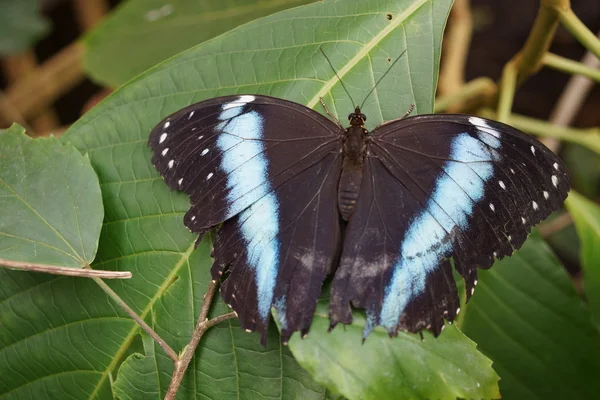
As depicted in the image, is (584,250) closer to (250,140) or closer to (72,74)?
(250,140)

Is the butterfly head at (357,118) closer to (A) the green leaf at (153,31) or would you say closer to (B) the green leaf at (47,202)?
(B) the green leaf at (47,202)

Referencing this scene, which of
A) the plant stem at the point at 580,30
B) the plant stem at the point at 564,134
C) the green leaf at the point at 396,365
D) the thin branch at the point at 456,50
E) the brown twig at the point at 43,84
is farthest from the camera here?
the brown twig at the point at 43,84

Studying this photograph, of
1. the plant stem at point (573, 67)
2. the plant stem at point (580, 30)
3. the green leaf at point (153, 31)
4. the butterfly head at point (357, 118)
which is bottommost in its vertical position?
the butterfly head at point (357, 118)

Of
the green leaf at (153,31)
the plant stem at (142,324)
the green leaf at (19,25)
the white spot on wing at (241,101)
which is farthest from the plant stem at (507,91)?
the green leaf at (19,25)

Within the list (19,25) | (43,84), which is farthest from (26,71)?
(19,25)

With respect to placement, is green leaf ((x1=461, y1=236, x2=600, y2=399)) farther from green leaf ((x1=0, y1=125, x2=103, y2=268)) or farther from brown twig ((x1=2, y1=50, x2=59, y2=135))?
brown twig ((x1=2, y1=50, x2=59, y2=135))

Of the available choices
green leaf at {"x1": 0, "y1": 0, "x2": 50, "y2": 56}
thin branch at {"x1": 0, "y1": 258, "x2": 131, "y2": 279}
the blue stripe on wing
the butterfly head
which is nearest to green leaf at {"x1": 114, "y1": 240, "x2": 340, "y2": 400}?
thin branch at {"x1": 0, "y1": 258, "x2": 131, "y2": 279}

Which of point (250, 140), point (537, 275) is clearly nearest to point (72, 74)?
point (250, 140)
